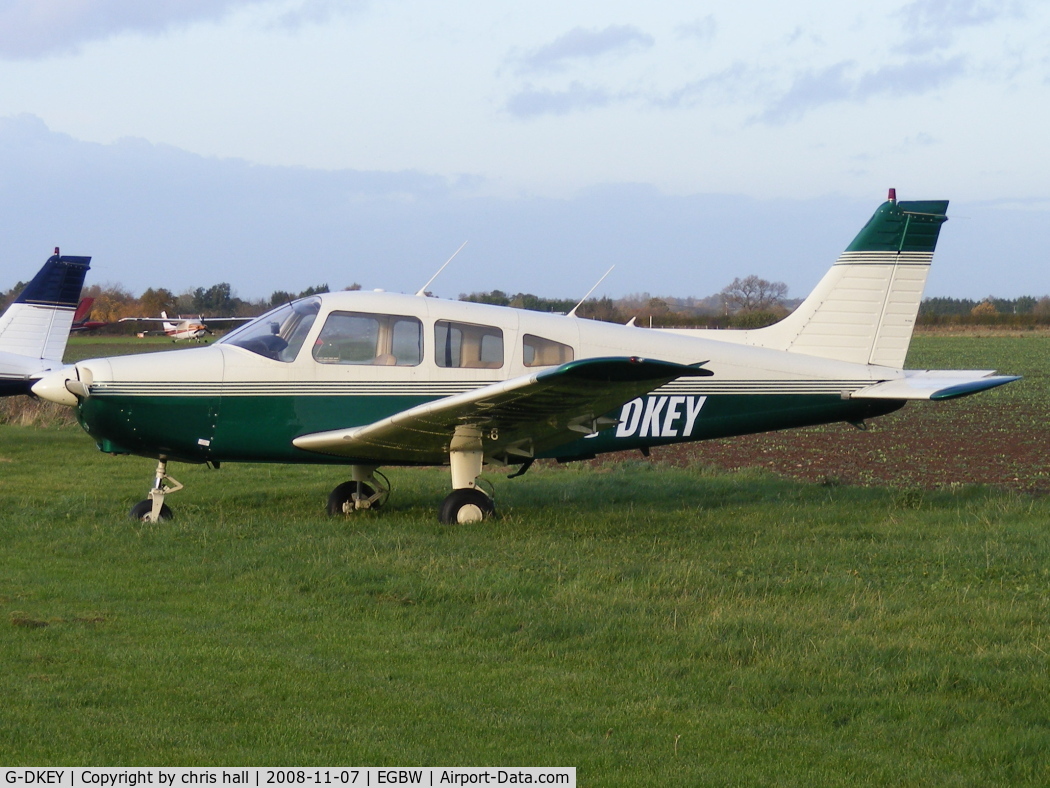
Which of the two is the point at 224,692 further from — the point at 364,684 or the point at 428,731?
the point at 428,731

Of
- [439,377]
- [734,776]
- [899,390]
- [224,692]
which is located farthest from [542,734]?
[899,390]

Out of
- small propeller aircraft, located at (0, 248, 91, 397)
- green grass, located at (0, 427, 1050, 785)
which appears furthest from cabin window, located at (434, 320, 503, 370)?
small propeller aircraft, located at (0, 248, 91, 397)

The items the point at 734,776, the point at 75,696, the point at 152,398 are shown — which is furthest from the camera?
the point at 152,398

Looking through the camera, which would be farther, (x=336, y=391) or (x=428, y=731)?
(x=336, y=391)

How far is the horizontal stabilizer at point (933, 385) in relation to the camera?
32.4 feet

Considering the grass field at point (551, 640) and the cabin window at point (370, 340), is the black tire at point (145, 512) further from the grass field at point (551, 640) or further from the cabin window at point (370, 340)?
the cabin window at point (370, 340)

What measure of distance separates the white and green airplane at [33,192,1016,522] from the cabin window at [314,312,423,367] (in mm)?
12

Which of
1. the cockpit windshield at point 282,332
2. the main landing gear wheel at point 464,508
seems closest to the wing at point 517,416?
the main landing gear wheel at point 464,508

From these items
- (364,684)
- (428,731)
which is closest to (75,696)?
(364,684)

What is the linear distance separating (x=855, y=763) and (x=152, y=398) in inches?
272

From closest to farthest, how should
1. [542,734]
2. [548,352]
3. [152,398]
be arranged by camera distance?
[542,734] → [152,398] → [548,352]

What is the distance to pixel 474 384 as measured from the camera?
966 centimetres

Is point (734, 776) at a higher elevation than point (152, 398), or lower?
lower

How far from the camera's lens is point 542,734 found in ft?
14.3
